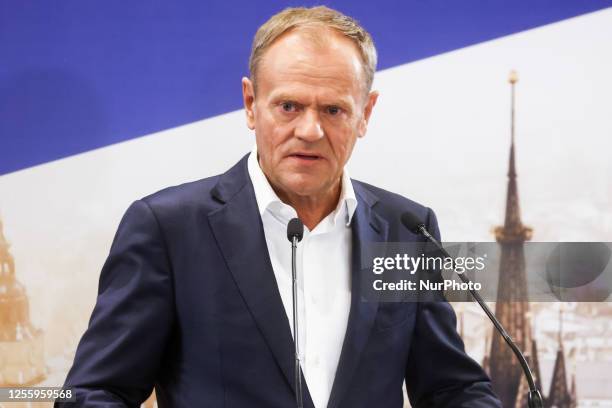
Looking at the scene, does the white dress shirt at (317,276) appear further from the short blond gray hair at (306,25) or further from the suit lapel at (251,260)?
the short blond gray hair at (306,25)

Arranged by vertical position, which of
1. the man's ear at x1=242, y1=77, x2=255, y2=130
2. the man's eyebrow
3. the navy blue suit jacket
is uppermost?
the man's ear at x1=242, y1=77, x2=255, y2=130

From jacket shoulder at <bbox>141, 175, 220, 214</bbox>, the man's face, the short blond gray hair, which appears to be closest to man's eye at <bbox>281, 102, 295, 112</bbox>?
the man's face

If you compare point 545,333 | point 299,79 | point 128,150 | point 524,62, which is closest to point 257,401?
point 299,79

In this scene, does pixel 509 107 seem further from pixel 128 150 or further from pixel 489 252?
pixel 128 150

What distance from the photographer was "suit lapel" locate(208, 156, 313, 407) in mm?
1383

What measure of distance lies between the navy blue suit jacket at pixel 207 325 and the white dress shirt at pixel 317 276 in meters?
0.04

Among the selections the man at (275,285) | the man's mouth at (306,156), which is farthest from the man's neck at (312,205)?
the man's mouth at (306,156)

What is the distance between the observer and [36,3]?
6.81ft

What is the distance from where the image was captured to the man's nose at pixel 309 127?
144cm

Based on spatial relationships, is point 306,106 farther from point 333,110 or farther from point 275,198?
point 275,198

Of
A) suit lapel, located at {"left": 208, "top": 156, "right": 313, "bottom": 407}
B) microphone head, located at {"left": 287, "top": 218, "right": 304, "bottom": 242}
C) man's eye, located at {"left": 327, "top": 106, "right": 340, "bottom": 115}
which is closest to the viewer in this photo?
microphone head, located at {"left": 287, "top": 218, "right": 304, "bottom": 242}

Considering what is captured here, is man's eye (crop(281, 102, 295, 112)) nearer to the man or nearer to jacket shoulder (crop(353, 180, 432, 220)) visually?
the man

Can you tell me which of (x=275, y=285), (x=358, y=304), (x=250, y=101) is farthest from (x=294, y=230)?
(x=250, y=101)

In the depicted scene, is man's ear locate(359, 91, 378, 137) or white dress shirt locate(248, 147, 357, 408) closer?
white dress shirt locate(248, 147, 357, 408)
